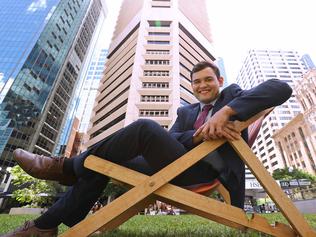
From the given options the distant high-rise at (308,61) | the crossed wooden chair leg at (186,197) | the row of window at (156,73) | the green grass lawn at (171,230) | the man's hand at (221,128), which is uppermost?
the distant high-rise at (308,61)

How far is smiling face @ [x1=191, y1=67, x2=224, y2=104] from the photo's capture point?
6.48ft

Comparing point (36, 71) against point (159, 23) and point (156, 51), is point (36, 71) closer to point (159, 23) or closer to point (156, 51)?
point (156, 51)

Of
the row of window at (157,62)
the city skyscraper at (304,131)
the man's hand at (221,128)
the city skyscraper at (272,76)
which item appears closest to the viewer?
the man's hand at (221,128)

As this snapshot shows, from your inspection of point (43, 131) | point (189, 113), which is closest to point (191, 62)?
point (43, 131)

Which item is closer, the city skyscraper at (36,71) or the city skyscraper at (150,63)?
the city skyscraper at (150,63)

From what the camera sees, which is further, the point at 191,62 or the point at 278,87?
the point at 191,62

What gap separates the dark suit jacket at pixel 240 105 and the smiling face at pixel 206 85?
100mm

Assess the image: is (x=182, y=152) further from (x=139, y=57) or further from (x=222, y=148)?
(x=139, y=57)

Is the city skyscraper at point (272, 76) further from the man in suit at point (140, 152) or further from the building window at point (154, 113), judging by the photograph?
the man in suit at point (140, 152)

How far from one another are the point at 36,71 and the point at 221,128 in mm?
54800

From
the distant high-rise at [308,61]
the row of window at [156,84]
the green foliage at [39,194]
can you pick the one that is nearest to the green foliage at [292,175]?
the row of window at [156,84]

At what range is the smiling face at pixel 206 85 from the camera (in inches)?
77.8

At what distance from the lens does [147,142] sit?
1513mm

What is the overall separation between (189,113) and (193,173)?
28.3 inches
